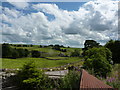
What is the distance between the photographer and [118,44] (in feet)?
39.9

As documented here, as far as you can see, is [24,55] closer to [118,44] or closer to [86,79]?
[118,44]

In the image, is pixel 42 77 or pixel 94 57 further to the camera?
pixel 94 57

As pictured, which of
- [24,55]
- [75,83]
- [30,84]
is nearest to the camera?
[75,83]

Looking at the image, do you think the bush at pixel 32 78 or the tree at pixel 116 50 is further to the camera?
the tree at pixel 116 50

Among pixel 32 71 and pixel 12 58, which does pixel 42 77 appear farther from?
pixel 12 58

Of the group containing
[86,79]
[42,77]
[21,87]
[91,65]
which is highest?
[86,79]

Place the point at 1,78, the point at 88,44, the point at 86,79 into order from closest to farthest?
the point at 86,79
the point at 1,78
the point at 88,44

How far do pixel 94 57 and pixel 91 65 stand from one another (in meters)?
0.49

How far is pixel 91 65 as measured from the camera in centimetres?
562

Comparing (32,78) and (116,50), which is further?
(116,50)

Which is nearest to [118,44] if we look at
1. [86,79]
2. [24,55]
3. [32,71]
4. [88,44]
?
[88,44]

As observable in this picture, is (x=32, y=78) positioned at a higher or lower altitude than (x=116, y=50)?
lower

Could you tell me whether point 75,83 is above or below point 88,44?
below

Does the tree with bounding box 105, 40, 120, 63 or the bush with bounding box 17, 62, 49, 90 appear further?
the tree with bounding box 105, 40, 120, 63
